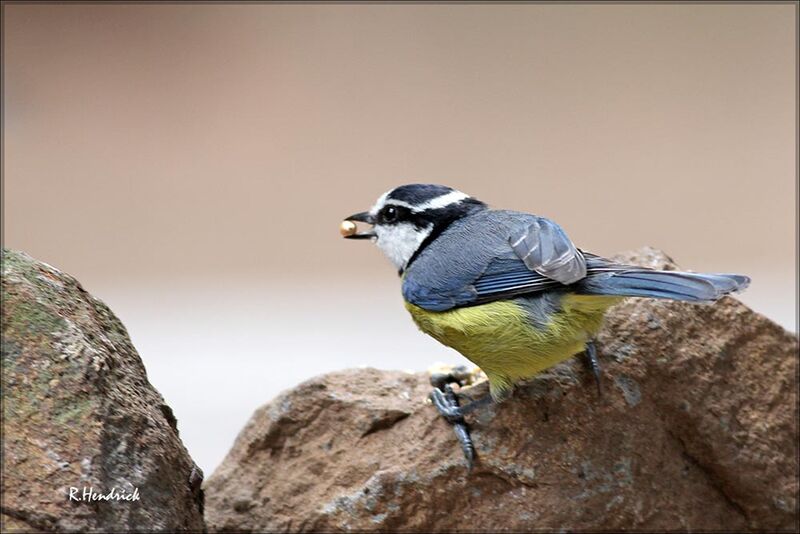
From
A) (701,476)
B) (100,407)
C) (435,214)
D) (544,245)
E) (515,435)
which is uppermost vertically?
(435,214)

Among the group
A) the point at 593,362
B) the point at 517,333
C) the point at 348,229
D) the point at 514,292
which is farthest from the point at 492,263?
the point at 348,229

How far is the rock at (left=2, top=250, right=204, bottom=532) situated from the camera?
189 centimetres

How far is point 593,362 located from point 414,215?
76cm

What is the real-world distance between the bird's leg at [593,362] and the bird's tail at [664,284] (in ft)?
0.91

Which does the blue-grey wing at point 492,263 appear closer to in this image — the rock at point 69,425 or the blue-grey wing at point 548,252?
the blue-grey wing at point 548,252

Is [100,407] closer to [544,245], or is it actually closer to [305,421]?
[305,421]

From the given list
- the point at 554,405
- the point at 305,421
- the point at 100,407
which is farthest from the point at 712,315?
the point at 100,407

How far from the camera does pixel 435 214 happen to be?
3.02m

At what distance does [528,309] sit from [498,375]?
22 centimetres

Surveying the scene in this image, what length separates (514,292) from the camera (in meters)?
2.56

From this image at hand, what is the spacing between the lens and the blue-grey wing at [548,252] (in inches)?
95.1

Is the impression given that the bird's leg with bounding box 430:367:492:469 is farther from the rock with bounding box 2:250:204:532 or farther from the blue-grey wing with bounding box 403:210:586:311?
Answer: the rock with bounding box 2:250:204:532
